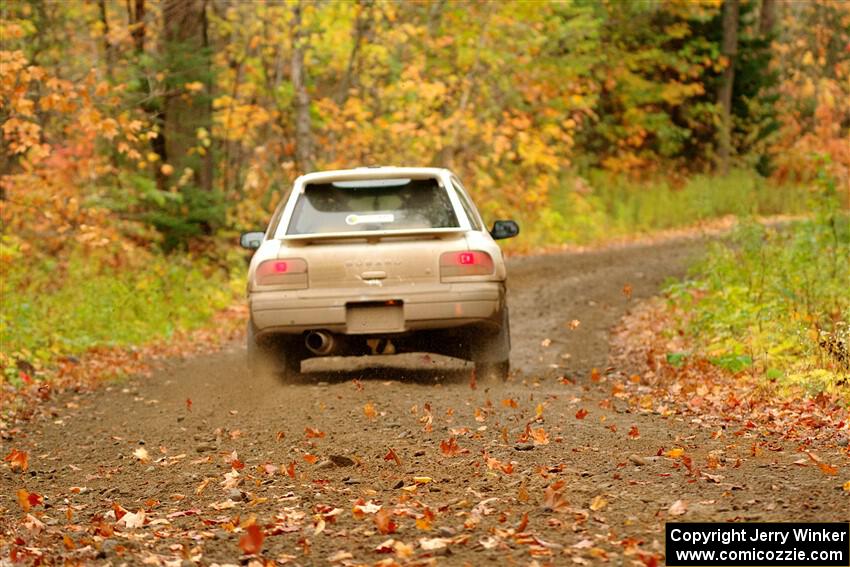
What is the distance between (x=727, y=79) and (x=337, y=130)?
14.5m

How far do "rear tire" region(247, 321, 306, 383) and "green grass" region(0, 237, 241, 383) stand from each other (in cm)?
259

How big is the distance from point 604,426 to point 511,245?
1804 centimetres

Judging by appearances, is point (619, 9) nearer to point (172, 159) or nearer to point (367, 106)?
point (367, 106)

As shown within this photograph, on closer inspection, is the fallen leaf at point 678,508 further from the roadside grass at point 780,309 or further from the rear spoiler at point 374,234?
the rear spoiler at point 374,234

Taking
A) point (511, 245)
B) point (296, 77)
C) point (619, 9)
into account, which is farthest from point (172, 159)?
point (619, 9)

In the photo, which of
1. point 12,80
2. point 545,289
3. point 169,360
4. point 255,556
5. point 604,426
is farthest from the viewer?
point 545,289

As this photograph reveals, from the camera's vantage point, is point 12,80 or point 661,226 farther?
point 661,226

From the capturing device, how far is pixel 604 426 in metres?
8.20

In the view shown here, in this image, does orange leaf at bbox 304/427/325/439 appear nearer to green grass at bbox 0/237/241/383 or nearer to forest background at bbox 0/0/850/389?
forest background at bbox 0/0/850/389

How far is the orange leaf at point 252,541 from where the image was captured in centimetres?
548

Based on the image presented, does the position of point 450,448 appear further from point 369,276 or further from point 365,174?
point 365,174

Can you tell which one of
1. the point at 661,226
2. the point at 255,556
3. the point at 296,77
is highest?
the point at 296,77

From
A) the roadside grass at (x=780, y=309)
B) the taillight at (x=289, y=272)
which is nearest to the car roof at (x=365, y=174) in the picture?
the taillight at (x=289, y=272)

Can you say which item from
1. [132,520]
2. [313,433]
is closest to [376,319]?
[313,433]
